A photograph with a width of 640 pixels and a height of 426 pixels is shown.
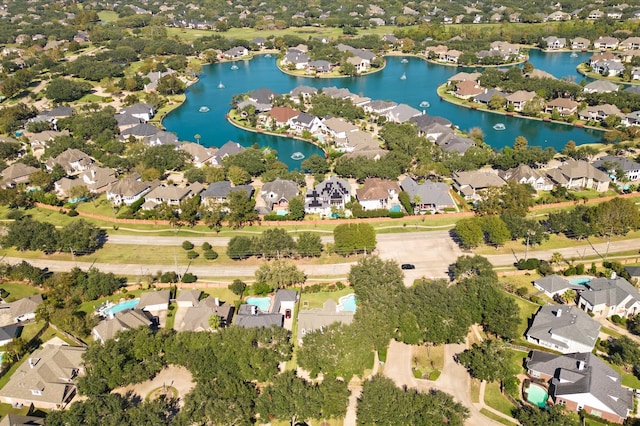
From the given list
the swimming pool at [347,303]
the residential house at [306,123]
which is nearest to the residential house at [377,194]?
the swimming pool at [347,303]

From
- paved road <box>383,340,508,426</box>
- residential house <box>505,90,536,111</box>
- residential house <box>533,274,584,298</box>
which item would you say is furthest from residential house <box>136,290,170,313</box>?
residential house <box>505,90,536,111</box>

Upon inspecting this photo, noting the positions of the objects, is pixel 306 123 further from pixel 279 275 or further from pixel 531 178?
pixel 279 275

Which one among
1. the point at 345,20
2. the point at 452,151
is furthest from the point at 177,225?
the point at 345,20

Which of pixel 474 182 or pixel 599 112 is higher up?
pixel 474 182

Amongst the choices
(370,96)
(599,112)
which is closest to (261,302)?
(370,96)

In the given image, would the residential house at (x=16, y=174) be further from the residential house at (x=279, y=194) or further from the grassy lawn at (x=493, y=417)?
the grassy lawn at (x=493, y=417)

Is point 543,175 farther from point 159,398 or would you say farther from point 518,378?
point 159,398
